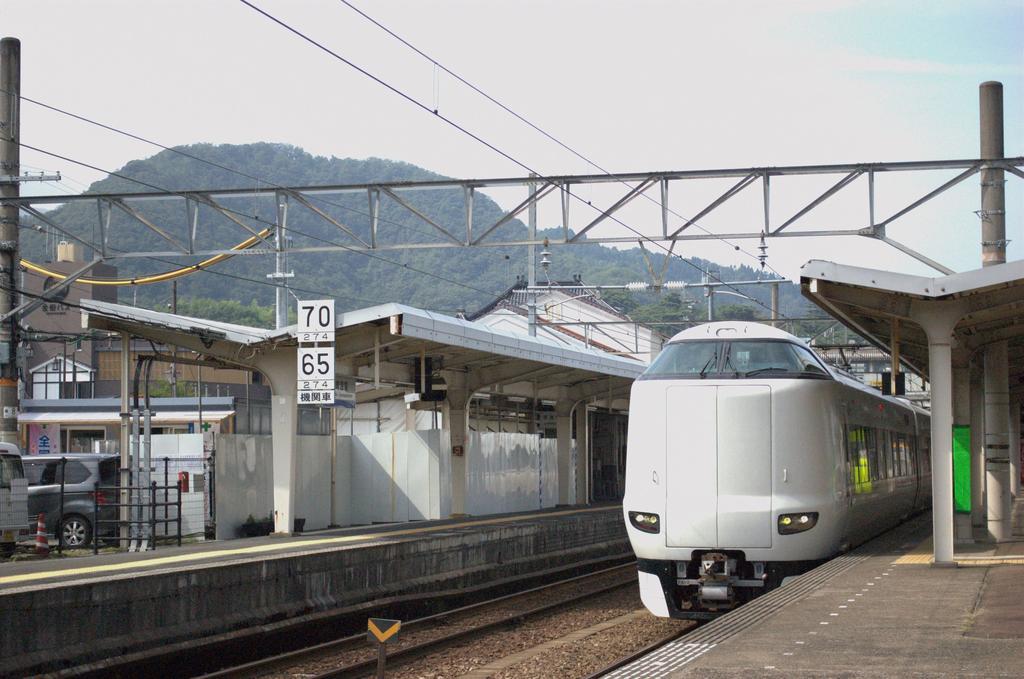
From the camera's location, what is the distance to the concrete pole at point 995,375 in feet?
57.8

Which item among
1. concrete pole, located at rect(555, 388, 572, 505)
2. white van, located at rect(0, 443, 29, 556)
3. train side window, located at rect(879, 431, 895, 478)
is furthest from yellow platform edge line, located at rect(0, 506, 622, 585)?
concrete pole, located at rect(555, 388, 572, 505)

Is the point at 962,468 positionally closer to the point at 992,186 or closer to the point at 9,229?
the point at 992,186

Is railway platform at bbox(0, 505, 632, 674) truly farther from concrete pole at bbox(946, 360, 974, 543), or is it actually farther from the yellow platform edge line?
concrete pole at bbox(946, 360, 974, 543)

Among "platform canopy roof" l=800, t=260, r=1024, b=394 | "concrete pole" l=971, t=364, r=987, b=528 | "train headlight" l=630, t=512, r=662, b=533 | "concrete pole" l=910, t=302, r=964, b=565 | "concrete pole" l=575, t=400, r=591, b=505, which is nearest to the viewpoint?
"train headlight" l=630, t=512, r=662, b=533

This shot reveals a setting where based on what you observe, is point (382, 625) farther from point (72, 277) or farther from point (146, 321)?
point (72, 277)

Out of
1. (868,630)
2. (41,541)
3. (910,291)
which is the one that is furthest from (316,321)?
(868,630)

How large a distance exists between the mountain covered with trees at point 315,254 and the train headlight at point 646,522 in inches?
2364

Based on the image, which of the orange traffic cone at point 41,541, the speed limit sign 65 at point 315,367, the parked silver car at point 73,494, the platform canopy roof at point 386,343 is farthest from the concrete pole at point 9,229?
the speed limit sign 65 at point 315,367

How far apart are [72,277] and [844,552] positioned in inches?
528

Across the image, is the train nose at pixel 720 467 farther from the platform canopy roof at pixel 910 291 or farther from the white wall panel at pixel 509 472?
the white wall panel at pixel 509 472

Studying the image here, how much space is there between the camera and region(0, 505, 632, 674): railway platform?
10.3 m

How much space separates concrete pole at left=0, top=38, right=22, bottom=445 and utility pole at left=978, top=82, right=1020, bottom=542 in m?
15.4

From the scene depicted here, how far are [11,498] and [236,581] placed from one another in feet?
27.5

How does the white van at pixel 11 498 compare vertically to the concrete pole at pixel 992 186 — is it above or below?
below
